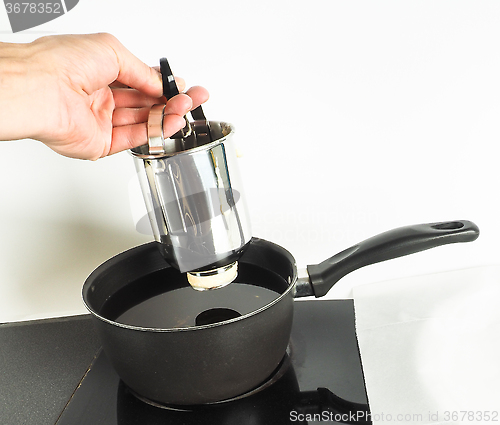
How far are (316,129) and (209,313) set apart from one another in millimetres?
304

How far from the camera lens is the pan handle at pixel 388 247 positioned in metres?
0.61

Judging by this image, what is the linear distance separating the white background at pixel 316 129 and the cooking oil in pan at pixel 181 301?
0.38 ft

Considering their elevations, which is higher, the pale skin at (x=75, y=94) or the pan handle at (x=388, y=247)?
the pale skin at (x=75, y=94)

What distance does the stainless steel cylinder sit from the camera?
1.73 feet

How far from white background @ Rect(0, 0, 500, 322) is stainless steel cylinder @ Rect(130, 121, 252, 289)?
0.10 metres

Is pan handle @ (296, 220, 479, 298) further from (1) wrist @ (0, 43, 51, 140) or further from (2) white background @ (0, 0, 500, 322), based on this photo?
(1) wrist @ (0, 43, 51, 140)

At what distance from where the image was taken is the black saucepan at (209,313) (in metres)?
0.54

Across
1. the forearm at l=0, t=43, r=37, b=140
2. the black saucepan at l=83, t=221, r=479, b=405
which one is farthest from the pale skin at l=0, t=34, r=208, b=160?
the black saucepan at l=83, t=221, r=479, b=405

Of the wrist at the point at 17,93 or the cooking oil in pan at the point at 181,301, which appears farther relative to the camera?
the cooking oil in pan at the point at 181,301

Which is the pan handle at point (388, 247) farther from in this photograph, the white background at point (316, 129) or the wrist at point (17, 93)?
the wrist at point (17, 93)

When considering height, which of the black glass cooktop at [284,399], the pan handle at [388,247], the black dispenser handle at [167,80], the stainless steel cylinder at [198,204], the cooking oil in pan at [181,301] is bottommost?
the black glass cooktop at [284,399]

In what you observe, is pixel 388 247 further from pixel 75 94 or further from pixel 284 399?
pixel 75 94

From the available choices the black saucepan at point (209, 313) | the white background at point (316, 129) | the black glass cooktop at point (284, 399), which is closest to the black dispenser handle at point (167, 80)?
the white background at point (316, 129)

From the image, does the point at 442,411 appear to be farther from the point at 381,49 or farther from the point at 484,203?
the point at 381,49
